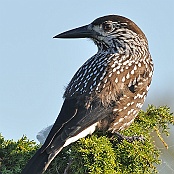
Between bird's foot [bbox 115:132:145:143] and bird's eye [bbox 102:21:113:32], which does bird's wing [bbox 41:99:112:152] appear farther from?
bird's eye [bbox 102:21:113:32]

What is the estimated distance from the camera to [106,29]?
291 inches

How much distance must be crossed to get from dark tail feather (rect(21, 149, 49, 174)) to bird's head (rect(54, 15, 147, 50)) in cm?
177

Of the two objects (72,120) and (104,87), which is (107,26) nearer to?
(104,87)

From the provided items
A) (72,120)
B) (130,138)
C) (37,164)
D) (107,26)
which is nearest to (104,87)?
(72,120)

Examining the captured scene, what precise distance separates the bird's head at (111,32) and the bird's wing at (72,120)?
960 millimetres

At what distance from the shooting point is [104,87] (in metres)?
6.64

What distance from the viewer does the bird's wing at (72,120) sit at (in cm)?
620

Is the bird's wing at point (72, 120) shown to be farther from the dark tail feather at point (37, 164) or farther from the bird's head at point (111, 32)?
the bird's head at point (111, 32)

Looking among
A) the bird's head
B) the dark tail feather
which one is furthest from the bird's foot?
the bird's head

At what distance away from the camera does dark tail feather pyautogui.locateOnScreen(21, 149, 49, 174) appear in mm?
5832

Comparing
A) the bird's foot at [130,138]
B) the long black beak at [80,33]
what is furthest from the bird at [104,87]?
the bird's foot at [130,138]

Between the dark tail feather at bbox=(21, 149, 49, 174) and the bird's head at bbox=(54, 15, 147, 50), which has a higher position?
the bird's head at bbox=(54, 15, 147, 50)

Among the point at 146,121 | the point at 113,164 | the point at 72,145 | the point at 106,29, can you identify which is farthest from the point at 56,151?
the point at 106,29

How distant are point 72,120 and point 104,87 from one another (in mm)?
472
